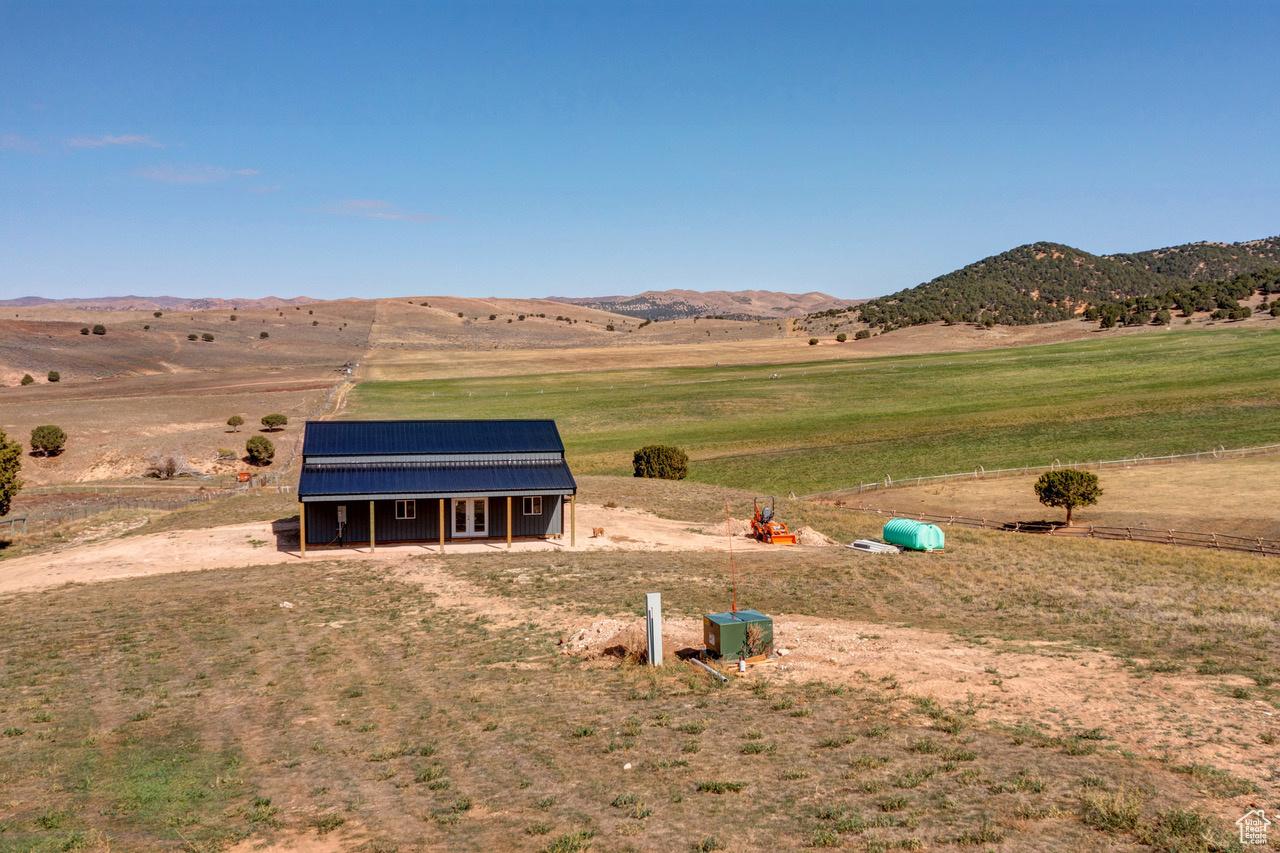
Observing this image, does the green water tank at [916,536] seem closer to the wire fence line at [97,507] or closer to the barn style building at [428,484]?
the barn style building at [428,484]

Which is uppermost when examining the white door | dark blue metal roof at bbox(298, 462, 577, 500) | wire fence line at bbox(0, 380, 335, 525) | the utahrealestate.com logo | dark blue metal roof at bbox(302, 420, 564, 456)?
dark blue metal roof at bbox(302, 420, 564, 456)

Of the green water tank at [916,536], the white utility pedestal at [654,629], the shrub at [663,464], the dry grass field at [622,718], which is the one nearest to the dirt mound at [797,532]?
the green water tank at [916,536]

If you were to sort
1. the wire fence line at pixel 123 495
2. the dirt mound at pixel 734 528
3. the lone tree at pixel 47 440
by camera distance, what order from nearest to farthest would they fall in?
the dirt mound at pixel 734 528 < the wire fence line at pixel 123 495 < the lone tree at pixel 47 440

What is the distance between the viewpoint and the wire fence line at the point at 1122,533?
3334 cm

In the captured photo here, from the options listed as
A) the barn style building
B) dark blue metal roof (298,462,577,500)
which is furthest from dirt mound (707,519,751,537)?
dark blue metal roof (298,462,577,500)

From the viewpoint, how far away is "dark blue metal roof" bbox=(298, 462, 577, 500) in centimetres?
3388

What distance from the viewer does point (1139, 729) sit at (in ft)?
45.8

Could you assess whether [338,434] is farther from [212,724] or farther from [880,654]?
[880,654]

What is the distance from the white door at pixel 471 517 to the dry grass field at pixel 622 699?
3.25 m

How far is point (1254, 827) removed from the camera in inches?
394

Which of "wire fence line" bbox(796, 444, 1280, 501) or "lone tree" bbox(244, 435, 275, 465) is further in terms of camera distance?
"lone tree" bbox(244, 435, 275, 465)

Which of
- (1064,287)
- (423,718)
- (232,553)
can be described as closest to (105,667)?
(423,718)

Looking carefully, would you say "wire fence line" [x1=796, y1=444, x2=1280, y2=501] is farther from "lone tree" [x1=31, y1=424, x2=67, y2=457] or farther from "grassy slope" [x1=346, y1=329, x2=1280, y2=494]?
"lone tree" [x1=31, y1=424, x2=67, y2=457]

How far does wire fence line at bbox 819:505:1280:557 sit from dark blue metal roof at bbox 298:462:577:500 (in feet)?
61.5
